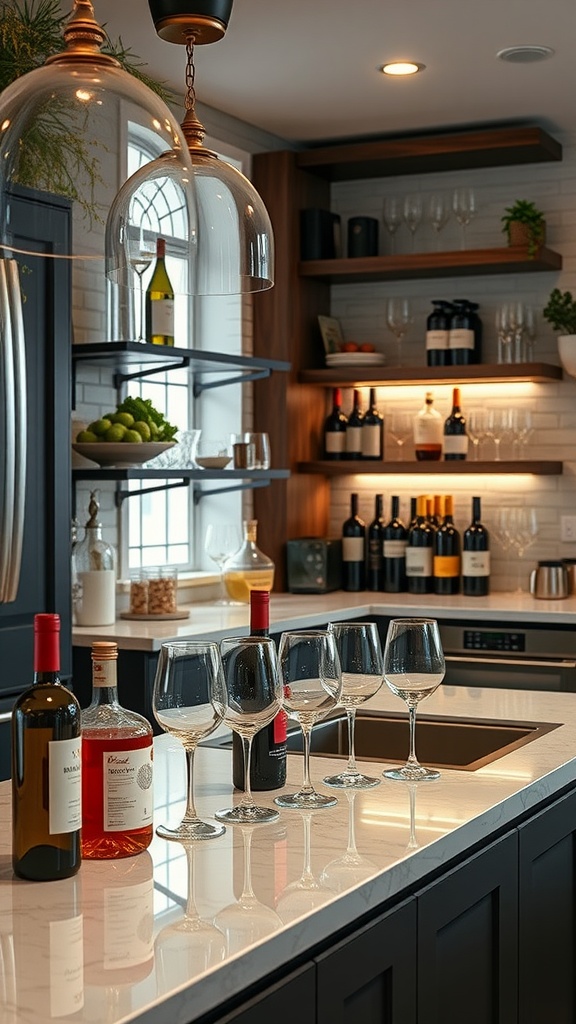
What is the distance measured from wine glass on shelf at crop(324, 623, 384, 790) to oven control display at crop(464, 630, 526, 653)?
281 centimetres

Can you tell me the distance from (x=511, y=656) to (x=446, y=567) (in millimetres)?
714

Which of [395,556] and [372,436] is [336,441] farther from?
[395,556]

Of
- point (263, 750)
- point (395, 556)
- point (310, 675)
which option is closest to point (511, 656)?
point (395, 556)

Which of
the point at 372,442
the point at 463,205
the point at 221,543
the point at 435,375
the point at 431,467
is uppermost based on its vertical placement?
the point at 463,205

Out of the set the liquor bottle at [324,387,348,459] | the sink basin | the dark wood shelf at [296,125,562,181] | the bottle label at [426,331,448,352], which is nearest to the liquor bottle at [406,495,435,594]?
the liquor bottle at [324,387,348,459]

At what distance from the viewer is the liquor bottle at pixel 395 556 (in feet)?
17.9

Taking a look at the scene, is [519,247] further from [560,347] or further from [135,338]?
[135,338]

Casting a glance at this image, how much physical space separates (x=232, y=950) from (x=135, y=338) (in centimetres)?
331

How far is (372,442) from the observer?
5.63 meters

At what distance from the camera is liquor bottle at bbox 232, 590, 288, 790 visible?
6.12 ft

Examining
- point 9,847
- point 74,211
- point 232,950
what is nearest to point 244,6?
point 74,211

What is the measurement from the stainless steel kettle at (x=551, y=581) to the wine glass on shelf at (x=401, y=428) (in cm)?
92

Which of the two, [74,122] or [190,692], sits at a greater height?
[74,122]

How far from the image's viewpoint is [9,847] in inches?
64.0
